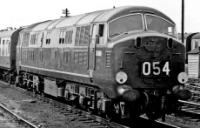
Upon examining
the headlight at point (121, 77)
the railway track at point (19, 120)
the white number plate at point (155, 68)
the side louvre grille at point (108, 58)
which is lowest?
the railway track at point (19, 120)

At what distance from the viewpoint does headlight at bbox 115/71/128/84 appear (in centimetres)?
1068

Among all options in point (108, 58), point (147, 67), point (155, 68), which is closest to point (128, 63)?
point (147, 67)

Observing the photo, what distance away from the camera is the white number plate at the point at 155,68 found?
10953 millimetres

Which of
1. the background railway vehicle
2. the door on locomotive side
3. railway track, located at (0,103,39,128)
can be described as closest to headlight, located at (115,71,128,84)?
the door on locomotive side

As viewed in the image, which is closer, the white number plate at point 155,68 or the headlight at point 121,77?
the headlight at point 121,77

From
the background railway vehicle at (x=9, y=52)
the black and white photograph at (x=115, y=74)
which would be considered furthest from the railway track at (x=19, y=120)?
the background railway vehicle at (x=9, y=52)

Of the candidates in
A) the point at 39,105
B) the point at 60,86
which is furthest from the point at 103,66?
the point at 39,105

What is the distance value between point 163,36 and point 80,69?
347 centimetres

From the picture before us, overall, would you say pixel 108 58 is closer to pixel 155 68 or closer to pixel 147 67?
pixel 147 67

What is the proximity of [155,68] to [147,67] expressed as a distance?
0.23 metres

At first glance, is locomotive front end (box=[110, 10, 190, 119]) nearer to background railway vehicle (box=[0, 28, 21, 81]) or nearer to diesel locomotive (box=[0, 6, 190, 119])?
diesel locomotive (box=[0, 6, 190, 119])

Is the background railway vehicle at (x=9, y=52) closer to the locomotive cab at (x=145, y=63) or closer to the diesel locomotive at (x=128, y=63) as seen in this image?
the diesel locomotive at (x=128, y=63)

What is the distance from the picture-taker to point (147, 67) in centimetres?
1098

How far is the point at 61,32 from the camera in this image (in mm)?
15625
